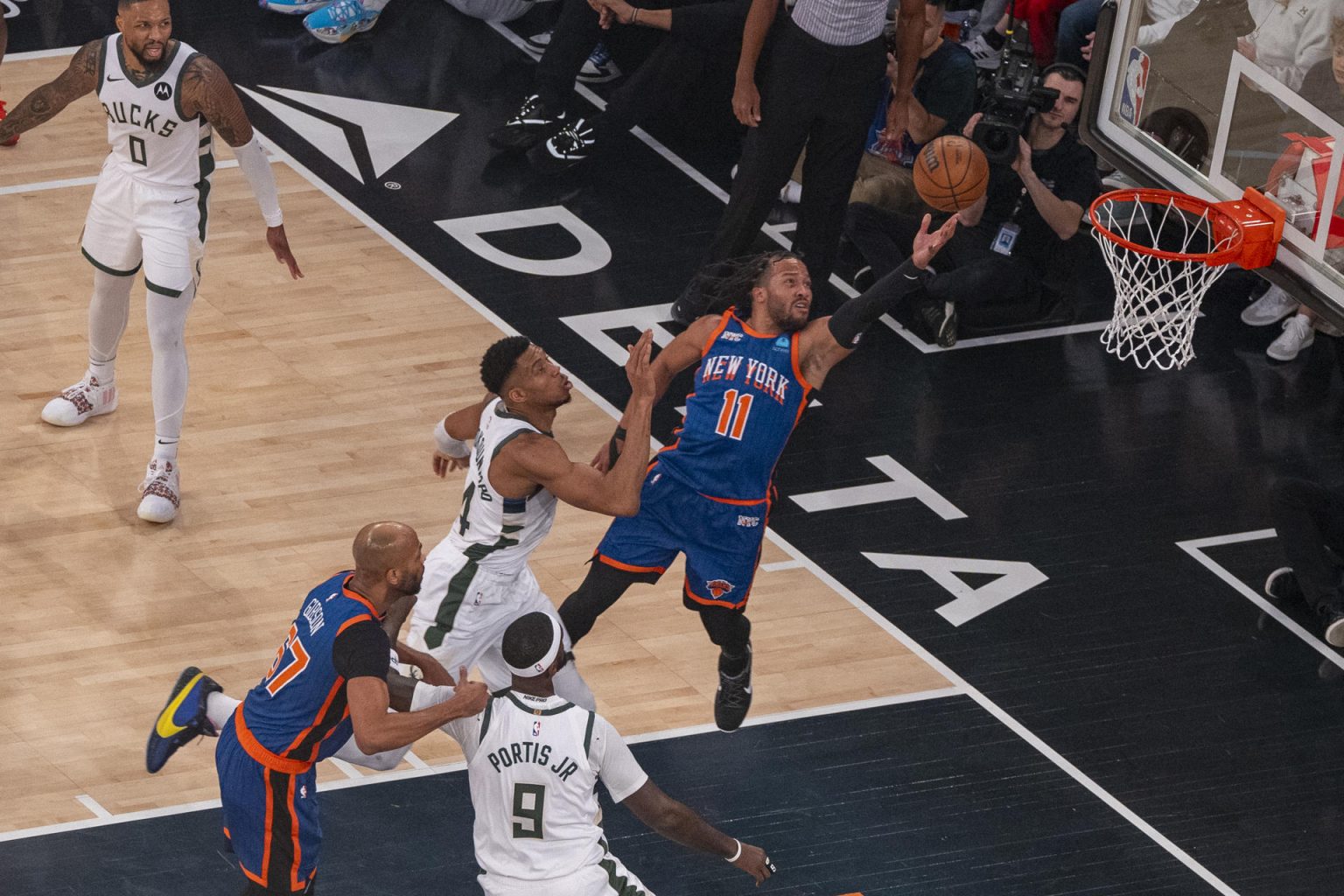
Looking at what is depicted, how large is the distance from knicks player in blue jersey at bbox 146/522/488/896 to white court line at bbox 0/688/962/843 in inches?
45.1

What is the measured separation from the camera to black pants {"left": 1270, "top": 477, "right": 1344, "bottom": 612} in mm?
8875

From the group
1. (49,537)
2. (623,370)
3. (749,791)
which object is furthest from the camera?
(623,370)

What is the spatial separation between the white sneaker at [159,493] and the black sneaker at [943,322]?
4062 millimetres

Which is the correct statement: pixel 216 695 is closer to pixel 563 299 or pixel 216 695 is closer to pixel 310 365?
pixel 310 365

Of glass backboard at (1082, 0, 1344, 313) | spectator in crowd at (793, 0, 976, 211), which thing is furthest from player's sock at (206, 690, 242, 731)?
spectator in crowd at (793, 0, 976, 211)

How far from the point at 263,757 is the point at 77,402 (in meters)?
3.69

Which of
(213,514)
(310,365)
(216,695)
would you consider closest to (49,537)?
(213,514)

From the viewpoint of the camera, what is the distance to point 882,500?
9.71m

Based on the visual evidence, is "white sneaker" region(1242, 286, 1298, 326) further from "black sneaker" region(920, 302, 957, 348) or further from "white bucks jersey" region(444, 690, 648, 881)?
"white bucks jersey" region(444, 690, 648, 881)

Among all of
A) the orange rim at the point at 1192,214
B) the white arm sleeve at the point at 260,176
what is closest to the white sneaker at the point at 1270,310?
the orange rim at the point at 1192,214

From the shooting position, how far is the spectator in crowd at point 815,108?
10.0m

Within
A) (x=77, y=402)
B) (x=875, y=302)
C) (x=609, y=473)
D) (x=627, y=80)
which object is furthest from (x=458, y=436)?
(x=627, y=80)

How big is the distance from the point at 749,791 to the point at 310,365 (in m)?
3.49

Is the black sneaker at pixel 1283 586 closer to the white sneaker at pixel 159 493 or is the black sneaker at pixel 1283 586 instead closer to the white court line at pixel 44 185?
the white sneaker at pixel 159 493
